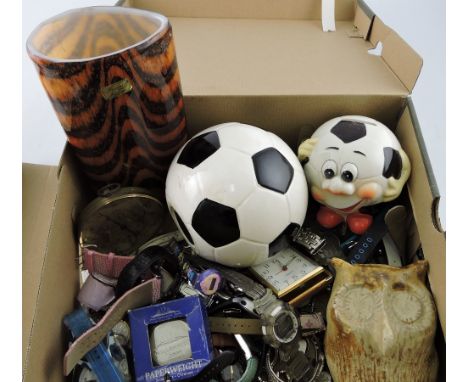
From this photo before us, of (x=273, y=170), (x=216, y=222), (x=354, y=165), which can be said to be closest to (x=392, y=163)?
(x=354, y=165)

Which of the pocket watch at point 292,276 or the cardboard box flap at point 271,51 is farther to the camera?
the cardboard box flap at point 271,51

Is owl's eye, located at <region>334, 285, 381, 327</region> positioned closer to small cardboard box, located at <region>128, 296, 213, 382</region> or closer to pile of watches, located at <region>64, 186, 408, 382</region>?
pile of watches, located at <region>64, 186, 408, 382</region>

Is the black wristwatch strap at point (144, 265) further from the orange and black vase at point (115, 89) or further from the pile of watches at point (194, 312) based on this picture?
the orange and black vase at point (115, 89)

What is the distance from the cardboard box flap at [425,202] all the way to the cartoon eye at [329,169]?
0.50 feet

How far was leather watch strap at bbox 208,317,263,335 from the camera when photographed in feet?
2.44

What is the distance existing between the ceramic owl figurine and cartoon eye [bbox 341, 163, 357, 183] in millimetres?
151

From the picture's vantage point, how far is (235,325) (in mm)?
747

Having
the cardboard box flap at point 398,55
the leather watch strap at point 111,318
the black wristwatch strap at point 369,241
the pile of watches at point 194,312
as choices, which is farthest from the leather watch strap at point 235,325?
the cardboard box flap at point 398,55

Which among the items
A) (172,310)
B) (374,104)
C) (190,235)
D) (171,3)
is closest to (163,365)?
(172,310)

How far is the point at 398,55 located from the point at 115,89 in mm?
554

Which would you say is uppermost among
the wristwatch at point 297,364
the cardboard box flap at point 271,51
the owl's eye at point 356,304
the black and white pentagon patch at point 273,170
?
the cardboard box flap at point 271,51

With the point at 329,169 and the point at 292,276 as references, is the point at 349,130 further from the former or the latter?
the point at 292,276

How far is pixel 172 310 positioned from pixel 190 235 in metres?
0.12

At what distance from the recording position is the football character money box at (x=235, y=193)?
0.70m
